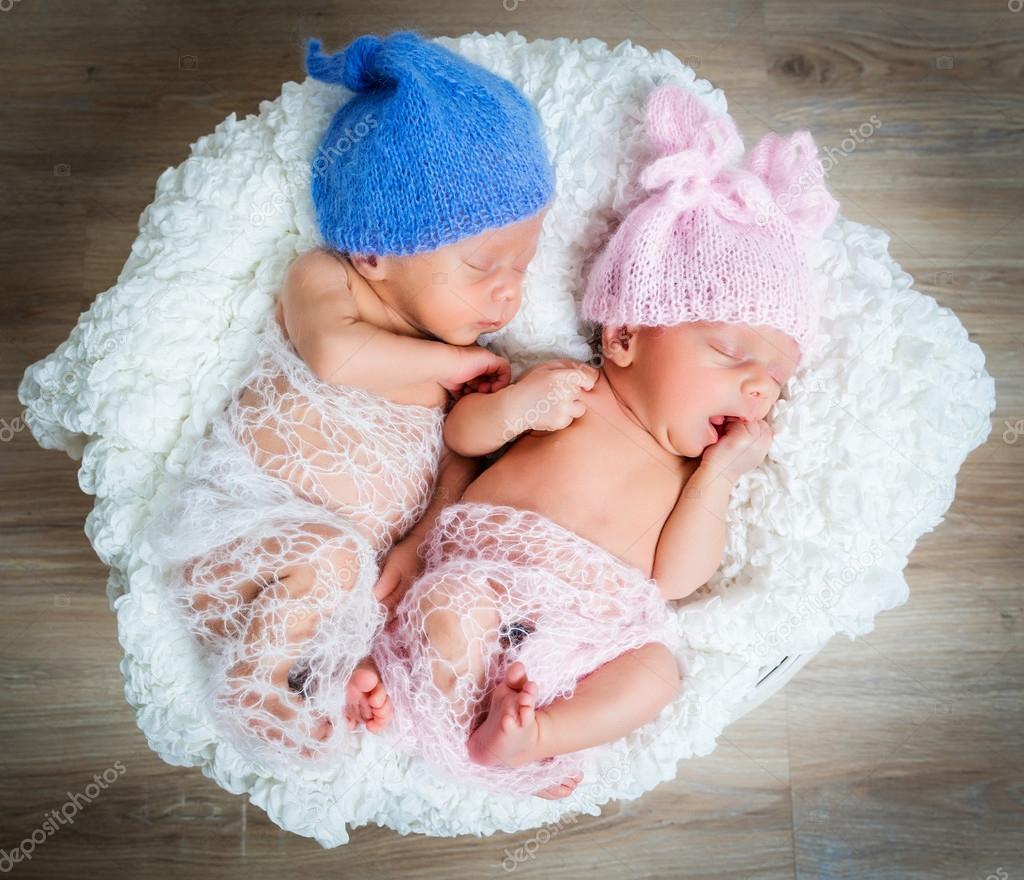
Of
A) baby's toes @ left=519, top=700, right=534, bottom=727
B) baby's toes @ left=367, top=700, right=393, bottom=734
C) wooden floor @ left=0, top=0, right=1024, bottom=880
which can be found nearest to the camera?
baby's toes @ left=519, top=700, right=534, bottom=727

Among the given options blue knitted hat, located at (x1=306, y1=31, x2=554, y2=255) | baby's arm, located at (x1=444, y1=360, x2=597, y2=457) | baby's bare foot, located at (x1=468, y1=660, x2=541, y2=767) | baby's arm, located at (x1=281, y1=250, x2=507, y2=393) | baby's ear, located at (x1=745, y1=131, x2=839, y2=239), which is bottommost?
baby's bare foot, located at (x1=468, y1=660, x2=541, y2=767)

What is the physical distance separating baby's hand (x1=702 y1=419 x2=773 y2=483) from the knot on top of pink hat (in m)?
0.29

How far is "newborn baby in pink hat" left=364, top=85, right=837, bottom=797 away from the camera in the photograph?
1.32 meters

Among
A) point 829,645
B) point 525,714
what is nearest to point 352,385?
point 525,714

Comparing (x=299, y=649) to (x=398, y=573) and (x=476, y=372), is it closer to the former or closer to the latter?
(x=398, y=573)

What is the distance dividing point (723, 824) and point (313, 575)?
3.05 feet

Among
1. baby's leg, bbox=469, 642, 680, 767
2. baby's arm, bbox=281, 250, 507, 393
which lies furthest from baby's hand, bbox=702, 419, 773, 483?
baby's arm, bbox=281, 250, 507, 393

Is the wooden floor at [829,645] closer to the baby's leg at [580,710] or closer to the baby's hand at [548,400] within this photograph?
the baby's leg at [580,710]

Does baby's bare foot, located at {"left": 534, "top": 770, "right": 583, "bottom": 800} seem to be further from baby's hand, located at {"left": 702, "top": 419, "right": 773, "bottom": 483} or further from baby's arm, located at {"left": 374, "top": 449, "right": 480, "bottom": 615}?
baby's hand, located at {"left": 702, "top": 419, "right": 773, "bottom": 483}

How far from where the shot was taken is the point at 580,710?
131 cm

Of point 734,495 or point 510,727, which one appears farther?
point 734,495

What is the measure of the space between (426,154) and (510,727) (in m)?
0.71

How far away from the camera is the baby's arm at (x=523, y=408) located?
1.42 m

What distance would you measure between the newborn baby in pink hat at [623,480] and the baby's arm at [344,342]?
0.11m
